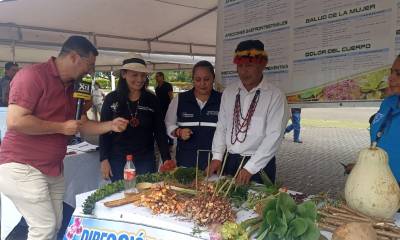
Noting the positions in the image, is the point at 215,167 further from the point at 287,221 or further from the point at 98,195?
the point at 287,221

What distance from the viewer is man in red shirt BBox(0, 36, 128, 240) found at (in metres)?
2.10

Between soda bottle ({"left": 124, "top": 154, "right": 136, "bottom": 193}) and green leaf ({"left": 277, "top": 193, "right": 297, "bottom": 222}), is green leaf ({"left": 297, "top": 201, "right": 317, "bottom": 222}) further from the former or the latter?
soda bottle ({"left": 124, "top": 154, "right": 136, "bottom": 193})

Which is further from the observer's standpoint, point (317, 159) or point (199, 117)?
point (317, 159)

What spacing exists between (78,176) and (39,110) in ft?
5.48

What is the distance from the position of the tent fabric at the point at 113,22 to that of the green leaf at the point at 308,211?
3175mm

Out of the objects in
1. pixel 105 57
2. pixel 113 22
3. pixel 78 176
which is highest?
pixel 113 22

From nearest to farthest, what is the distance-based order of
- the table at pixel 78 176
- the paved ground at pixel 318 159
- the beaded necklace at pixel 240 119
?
the beaded necklace at pixel 240 119 → the table at pixel 78 176 → the paved ground at pixel 318 159

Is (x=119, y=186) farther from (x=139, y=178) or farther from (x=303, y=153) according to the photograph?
(x=303, y=153)

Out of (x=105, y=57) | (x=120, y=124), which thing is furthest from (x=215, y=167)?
(x=105, y=57)

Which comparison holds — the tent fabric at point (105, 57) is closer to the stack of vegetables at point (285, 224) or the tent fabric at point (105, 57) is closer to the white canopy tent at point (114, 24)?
the white canopy tent at point (114, 24)

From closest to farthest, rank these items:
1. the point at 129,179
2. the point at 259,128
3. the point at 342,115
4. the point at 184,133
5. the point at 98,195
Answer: the point at 98,195 → the point at 129,179 → the point at 259,128 → the point at 184,133 → the point at 342,115

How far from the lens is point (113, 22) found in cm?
467

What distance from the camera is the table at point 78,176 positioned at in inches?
137

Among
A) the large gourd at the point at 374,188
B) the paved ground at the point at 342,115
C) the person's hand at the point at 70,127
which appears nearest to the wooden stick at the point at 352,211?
the large gourd at the point at 374,188
